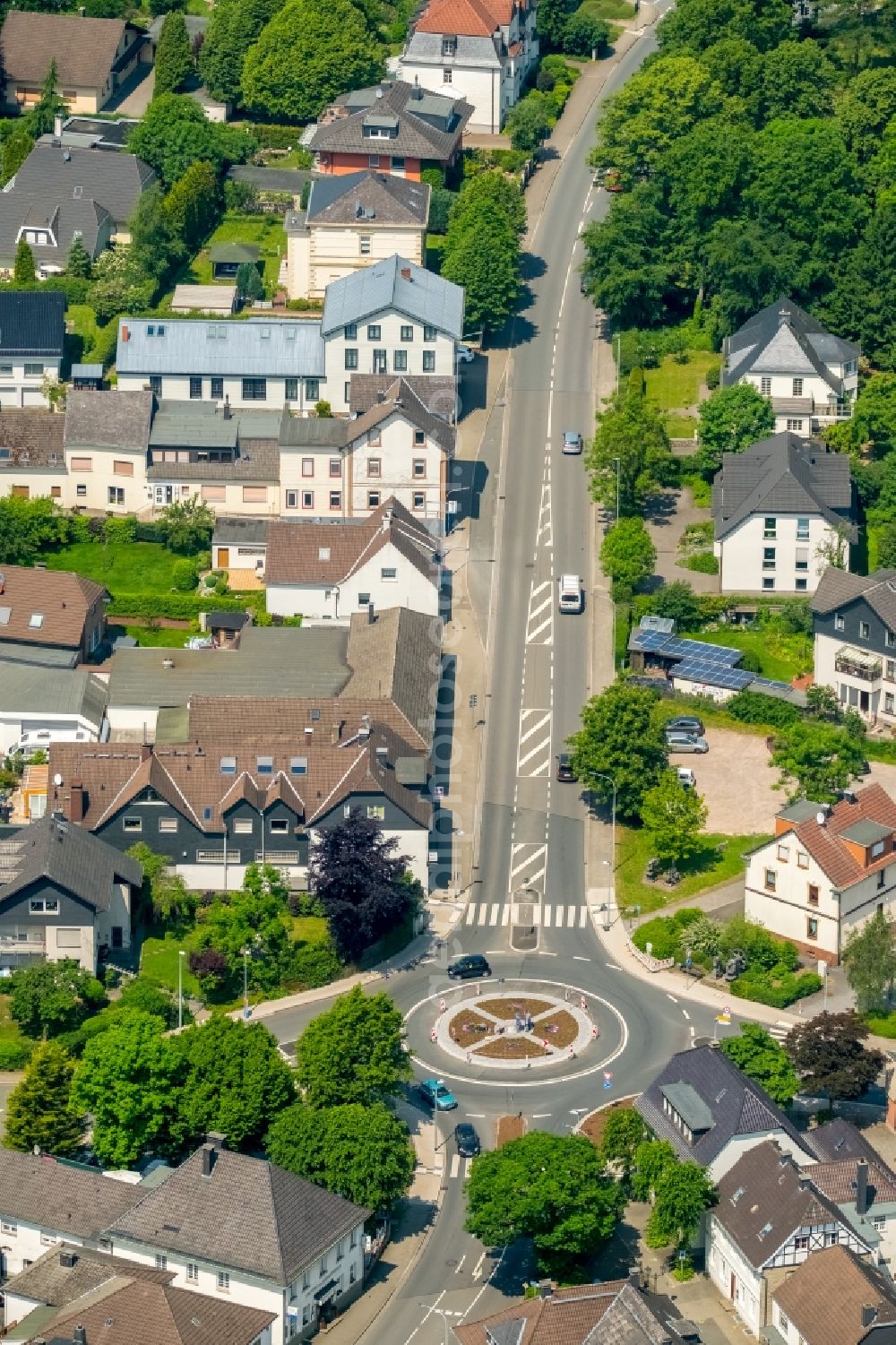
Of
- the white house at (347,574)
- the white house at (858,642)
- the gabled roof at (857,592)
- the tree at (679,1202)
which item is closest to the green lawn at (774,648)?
the white house at (858,642)

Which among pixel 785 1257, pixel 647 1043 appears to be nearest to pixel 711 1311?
pixel 785 1257

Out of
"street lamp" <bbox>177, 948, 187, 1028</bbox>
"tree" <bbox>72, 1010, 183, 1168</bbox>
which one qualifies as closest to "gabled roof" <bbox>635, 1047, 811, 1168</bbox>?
"tree" <bbox>72, 1010, 183, 1168</bbox>

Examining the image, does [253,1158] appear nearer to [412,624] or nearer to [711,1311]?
[711,1311]

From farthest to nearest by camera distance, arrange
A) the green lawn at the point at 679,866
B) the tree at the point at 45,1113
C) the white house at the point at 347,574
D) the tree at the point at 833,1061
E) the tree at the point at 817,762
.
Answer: the white house at the point at 347,574 < the tree at the point at 817,762 < the green lawn at the point at 679,866 < the tree at the point at 833,1061 < the tree at the point at 45,1113

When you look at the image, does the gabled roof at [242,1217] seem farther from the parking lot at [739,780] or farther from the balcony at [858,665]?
the balcony at [858,665]

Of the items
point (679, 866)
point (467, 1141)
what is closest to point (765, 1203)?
point (467, 1141)

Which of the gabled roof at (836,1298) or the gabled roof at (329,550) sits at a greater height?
the gabled roof at (329,550)
